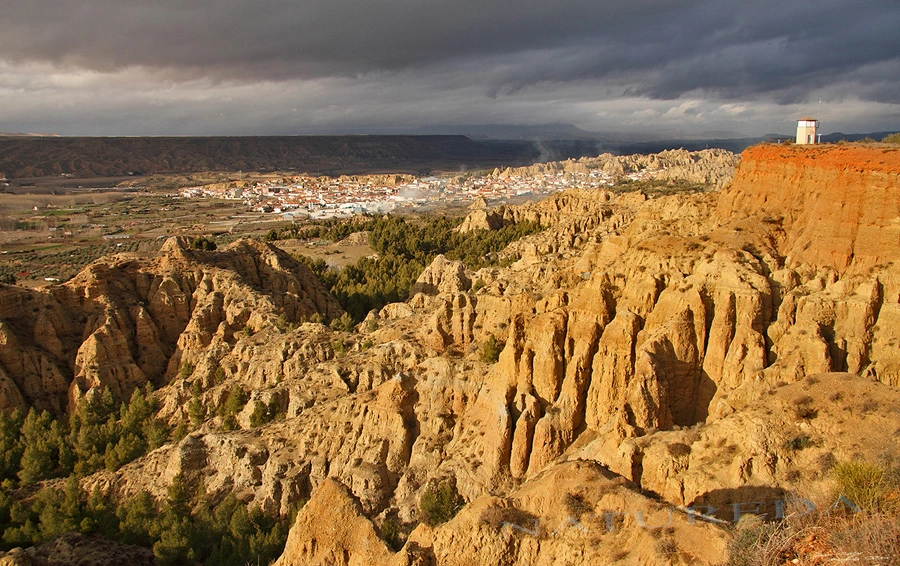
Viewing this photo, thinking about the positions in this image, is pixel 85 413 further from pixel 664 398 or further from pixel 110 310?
pixel 664 398

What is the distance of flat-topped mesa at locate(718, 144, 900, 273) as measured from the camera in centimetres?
2045

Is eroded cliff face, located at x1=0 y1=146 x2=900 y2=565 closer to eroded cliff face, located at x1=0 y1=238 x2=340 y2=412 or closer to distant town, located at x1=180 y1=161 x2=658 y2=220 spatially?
eroded cliff face, located at x1=0 y1=238 x2=340 y2=412

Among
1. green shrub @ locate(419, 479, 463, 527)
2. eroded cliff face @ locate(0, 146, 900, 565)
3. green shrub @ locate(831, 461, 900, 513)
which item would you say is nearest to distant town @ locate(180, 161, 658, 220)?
eroded cliff face @ locate(0, 146, 900, 565)

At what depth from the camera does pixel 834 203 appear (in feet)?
72.0

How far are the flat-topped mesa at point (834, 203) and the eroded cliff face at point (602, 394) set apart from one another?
81 millimetres

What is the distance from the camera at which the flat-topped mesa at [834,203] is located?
2045 cm

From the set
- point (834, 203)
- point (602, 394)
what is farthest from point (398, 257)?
point (834, 203)

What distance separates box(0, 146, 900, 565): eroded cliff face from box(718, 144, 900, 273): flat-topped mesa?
0.27ft

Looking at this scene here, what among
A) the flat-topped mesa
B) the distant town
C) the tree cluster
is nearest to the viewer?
the flat-topped mesa

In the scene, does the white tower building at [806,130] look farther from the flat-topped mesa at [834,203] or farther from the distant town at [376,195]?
the distant town at [376,195]

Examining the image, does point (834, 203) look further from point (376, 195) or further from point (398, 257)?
point (376, 195)

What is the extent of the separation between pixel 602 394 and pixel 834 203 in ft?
33.8

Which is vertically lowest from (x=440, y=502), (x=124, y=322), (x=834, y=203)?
(x=440, y=502)

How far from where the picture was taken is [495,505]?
12.9 m
